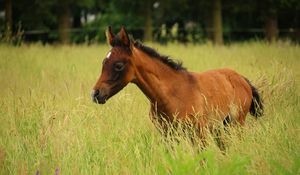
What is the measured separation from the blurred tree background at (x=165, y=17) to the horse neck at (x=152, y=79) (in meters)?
11.3

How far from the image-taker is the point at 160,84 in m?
5.30

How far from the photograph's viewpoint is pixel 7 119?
5641mm

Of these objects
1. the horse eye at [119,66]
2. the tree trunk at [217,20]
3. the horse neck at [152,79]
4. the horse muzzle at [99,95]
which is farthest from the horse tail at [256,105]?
the tree trunk at [217,20]

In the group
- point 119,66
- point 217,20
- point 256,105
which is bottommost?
point 256,105

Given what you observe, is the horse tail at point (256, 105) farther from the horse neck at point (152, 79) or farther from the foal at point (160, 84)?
the horse neck at point (152, 79)

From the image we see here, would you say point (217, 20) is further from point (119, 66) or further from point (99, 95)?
point (99, 95)

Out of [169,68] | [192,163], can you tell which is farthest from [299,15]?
[192,163]

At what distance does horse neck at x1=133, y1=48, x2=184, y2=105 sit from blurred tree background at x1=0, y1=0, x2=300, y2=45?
11274 millimetres

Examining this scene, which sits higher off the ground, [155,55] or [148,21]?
[155,55]

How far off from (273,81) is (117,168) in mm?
3905

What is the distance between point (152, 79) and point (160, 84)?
10 cm

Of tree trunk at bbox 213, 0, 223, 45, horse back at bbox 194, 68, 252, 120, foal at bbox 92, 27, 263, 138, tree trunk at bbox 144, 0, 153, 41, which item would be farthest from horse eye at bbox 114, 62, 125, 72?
tree trunk at bbox 144, 0, 153, 41

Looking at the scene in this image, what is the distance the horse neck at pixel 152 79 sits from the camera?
525 cm

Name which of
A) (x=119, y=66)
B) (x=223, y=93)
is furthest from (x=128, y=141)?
(x=223, y=93)
